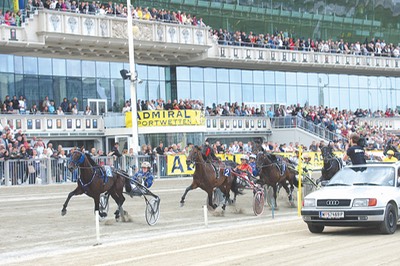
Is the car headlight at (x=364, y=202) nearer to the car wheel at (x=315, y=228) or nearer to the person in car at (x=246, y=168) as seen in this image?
the car wheel at (x=315, y=228)

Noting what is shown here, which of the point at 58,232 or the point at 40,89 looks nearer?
the point at 58,232

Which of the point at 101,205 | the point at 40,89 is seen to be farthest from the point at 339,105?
the point at 101,205

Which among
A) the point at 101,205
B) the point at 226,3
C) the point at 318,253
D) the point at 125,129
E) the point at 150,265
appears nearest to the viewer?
the point at 150,265

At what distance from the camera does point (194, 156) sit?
21953 millimetres

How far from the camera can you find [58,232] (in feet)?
58.7

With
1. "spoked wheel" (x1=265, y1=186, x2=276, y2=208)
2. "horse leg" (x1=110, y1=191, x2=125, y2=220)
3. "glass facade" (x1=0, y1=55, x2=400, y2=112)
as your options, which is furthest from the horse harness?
"glass facade" (x1=0, y1=55, x2=400, y2=112)

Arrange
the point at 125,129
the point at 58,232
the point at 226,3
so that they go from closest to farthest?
the point at 58,232
the point at 125,129
the point at 226,3

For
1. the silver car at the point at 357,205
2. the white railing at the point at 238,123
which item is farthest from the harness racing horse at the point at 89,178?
the white railing at the point at 238,123

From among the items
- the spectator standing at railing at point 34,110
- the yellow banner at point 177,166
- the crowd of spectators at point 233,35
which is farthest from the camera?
the crowd of spectators at point 233,35

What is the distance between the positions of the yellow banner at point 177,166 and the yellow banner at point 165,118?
7.36 metres

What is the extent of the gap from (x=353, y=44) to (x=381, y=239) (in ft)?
167

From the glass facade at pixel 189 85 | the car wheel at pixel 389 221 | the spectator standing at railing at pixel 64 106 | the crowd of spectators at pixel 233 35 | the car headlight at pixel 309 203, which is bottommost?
the car wheel at pixel 389 221

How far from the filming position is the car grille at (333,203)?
49.9 ft

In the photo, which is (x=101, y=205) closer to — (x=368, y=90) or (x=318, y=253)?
(x=318, y=253)
